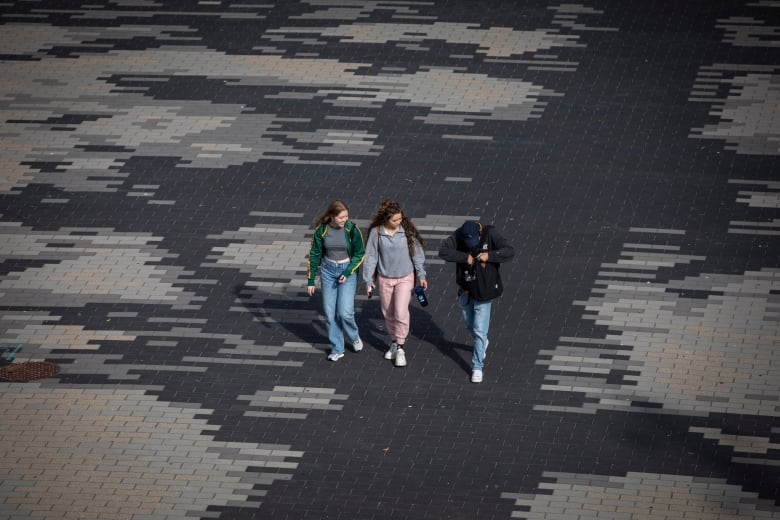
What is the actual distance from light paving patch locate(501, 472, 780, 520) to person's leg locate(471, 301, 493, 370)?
1778 mm

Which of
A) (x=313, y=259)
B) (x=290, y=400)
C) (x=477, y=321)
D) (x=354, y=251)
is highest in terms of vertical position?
(x=354, y=251)

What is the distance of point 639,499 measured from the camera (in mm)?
12445

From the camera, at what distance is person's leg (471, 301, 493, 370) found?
1398cm

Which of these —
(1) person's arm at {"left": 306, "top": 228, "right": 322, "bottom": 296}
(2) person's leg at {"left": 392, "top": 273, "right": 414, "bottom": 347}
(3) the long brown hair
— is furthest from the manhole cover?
(2) person's leg at {"left": 392, "top": 273, "right": 414, "bottom": 347}

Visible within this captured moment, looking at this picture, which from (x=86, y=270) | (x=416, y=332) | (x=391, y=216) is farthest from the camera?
(x=86, y=270)

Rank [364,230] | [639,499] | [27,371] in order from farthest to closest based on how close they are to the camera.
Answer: [364,230] < [27,371] < [639,499]

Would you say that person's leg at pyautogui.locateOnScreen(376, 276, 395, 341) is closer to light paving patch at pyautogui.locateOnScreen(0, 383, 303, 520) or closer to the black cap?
the black cap

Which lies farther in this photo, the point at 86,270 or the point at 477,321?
the point at 86,270

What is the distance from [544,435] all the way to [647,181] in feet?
18.2

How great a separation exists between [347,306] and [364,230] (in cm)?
256

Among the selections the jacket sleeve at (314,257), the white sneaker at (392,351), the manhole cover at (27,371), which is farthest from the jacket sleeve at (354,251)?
the manhole cover at (27,371)

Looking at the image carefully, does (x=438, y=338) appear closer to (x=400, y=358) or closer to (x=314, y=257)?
(x=400, y=358)

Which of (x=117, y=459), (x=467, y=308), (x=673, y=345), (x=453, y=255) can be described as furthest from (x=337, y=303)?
(x=673, y=345)

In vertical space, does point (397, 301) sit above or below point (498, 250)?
below
